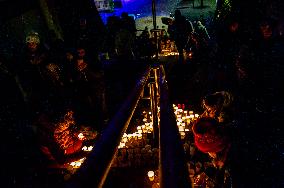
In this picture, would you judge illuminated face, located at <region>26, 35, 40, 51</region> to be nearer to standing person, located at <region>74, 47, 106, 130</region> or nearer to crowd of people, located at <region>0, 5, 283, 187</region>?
crowd of people, located at <region>0, 5, 283, 187</region>

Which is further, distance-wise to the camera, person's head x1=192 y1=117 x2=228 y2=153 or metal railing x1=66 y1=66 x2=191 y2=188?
person's head x1=192 y1=117 x2=228 y2=153

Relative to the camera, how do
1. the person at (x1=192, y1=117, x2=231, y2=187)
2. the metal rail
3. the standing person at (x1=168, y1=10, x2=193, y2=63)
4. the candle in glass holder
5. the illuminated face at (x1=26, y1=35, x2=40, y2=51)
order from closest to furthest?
the metal rail < the person at (x1=192, y1=117, x2=231, y2=187) < the candle in glass holder < the illuminated face at (x1=26, y1=35, x2=40, y2=51) < the standing person at (x1=168, y1=10, x2=193, y2=63)

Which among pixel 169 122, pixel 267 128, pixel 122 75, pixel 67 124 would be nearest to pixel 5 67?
pixel 67 124

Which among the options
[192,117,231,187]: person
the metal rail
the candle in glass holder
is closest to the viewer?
the metal rail

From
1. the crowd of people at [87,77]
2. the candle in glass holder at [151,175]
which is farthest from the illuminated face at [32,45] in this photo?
the candle in glass holder at [151,175]

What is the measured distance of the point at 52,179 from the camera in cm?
545

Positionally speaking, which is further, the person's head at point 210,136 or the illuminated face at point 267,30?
the illuminated face at point 267,30

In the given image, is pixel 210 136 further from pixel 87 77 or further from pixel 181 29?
pixel 181 29

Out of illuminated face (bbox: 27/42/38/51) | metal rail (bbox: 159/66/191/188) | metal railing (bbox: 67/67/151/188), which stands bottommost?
metal railing (bbox: 67/67/151/188)

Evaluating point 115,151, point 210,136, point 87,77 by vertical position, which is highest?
point 115,151

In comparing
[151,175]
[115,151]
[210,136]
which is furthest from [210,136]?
[115,151]

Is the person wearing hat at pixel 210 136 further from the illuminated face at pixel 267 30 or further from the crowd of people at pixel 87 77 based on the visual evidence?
the illuminated face at pixel 267 30

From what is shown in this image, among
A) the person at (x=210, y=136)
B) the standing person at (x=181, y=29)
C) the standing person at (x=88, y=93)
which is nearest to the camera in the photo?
the person at (x=210, y=136)

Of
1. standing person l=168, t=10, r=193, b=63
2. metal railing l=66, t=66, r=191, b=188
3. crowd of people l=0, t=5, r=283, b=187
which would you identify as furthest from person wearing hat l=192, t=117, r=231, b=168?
standing person l=168, t=10, r=193, b=63
